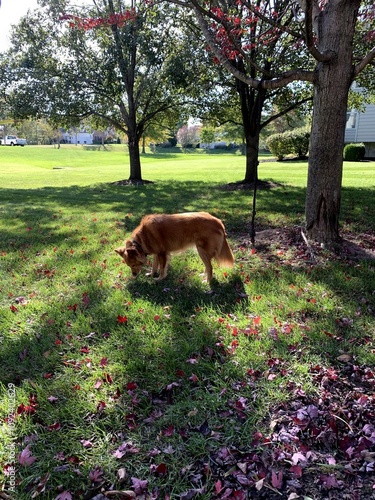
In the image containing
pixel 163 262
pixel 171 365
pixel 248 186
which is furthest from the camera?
pixel 248 186

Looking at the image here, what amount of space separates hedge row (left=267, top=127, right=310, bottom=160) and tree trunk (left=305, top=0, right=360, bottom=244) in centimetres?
2857

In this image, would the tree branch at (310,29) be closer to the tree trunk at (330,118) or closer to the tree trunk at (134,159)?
the tree trunk at (330,118)

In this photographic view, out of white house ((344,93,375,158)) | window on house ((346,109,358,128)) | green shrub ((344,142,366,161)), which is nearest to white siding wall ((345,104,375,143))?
white house ((344,93,375,158))

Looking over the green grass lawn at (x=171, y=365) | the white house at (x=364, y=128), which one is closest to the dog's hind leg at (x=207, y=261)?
the green grass lawn at (x=171, y=365)

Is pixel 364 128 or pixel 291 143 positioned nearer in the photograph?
pixel 364 128

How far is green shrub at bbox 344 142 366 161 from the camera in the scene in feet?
93.1

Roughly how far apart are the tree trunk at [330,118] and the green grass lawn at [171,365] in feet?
2.18

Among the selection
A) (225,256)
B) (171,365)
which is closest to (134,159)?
(225,256)

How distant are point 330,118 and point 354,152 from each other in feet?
86.7

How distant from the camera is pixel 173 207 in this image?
10203mm

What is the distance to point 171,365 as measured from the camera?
3145 millimetres

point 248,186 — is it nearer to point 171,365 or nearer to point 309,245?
point 309,245

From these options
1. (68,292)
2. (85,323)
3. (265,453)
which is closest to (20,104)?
(68,292)

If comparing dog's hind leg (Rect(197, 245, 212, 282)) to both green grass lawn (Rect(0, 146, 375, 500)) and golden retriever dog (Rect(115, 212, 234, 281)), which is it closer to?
golden retriever dog (Rect(115, 212, 234, 281))
